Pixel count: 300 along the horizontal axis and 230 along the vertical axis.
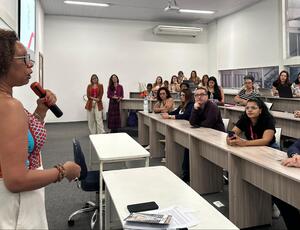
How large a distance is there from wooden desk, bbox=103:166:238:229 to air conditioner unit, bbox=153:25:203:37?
8218mm

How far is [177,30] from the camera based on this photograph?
9750mm

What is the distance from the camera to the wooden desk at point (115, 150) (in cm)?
245

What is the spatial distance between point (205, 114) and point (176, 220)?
2564 mm

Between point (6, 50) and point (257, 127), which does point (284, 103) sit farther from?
point (6, 50)

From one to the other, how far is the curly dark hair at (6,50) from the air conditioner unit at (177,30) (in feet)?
29.1

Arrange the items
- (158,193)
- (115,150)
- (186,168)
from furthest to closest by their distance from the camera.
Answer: (186,168) < (115,150) < (158,193)

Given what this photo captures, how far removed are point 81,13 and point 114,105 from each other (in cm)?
355

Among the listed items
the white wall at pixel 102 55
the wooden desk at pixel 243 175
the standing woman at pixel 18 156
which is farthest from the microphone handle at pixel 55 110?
the white wall at pixel 102 55

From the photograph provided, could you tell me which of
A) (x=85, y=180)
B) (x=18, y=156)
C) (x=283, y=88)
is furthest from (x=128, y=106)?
(x=18, y=156)

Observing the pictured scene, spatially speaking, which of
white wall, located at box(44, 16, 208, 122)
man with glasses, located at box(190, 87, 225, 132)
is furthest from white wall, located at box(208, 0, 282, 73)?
man with glasses, located at box(190, 87, 225, 132)

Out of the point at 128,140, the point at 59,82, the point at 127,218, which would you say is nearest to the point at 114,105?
the point at 59,82

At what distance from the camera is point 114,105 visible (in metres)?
7.27

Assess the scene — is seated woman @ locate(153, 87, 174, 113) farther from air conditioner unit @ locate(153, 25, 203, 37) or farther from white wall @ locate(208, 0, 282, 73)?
air conditioner unit @ locate(153, 25, 203, 37)

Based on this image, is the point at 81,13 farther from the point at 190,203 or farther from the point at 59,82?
the point at 190,203
